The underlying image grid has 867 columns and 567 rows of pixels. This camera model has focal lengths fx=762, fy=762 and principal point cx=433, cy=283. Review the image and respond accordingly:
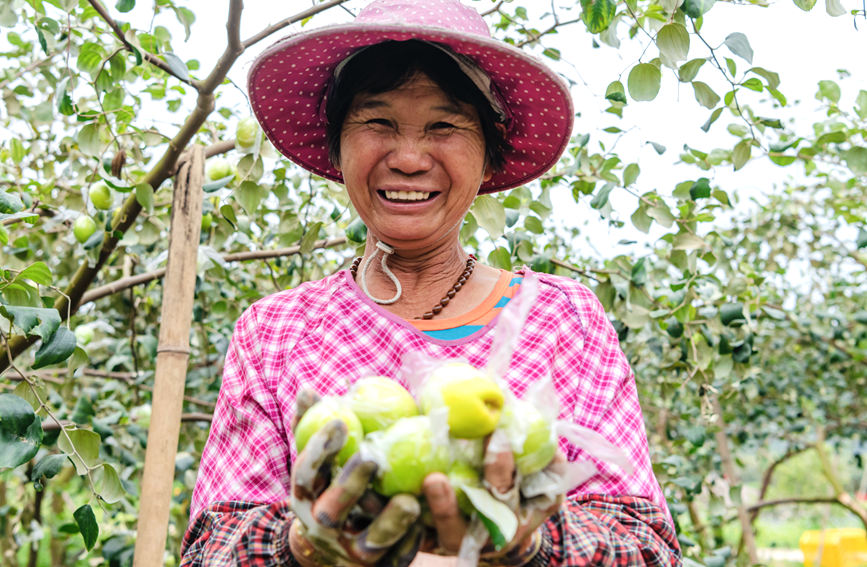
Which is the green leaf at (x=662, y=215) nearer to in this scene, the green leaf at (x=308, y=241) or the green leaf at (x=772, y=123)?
the green leaf at (x=772, y=123)

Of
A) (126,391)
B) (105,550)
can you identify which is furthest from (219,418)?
(126,391)

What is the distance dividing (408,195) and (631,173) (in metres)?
1.11

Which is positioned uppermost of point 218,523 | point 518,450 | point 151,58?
point 151,58

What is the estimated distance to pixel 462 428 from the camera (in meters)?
0.86

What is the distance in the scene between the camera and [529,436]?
0.88 m

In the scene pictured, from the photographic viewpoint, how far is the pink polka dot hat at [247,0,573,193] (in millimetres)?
1351

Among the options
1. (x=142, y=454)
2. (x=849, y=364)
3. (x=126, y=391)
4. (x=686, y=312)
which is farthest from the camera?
(x=849, y=364)

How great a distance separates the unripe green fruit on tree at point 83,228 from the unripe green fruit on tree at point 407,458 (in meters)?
1.62

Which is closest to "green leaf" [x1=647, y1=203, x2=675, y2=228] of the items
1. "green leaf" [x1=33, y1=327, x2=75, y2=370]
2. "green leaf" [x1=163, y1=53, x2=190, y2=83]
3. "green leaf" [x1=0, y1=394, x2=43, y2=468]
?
"green leaf" [x1=163, y1=53, x2=190, y2=83]

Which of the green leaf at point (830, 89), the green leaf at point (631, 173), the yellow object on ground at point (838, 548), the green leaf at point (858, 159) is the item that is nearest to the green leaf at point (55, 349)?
the green leaf at point (631, 173)

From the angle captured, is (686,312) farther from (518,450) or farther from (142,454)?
(142,454)

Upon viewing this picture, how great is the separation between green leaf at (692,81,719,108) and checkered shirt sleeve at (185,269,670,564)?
631 millimetres

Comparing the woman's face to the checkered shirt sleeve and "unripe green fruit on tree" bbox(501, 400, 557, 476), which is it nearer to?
the checkered shirt sleeve

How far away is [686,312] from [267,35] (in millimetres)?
1436
